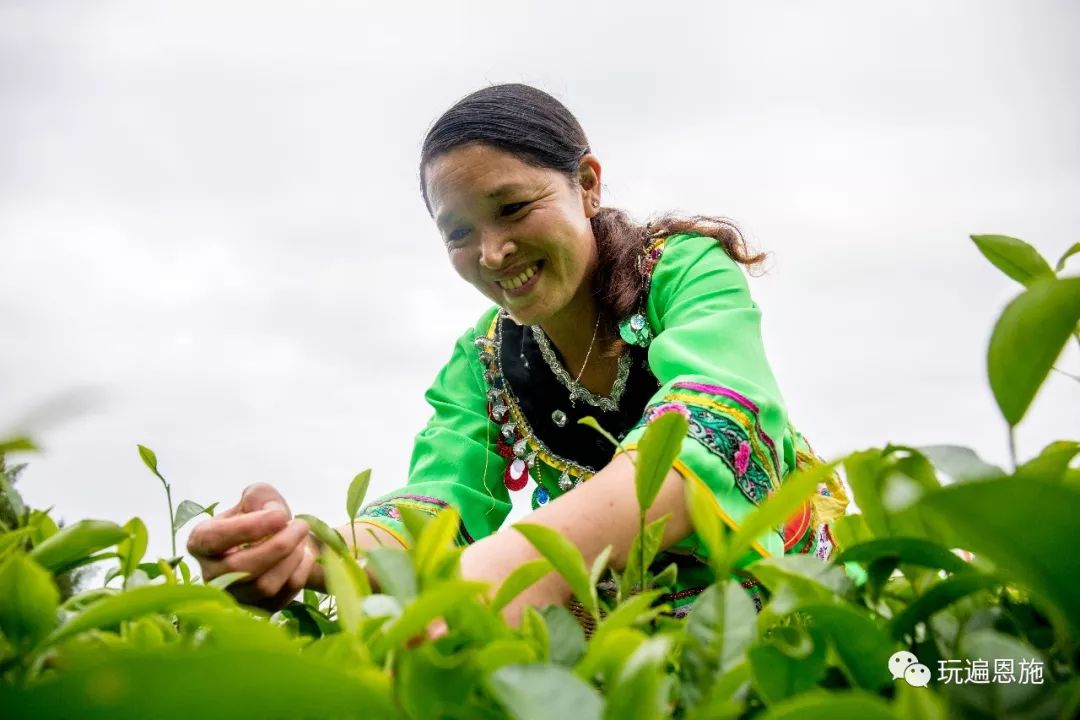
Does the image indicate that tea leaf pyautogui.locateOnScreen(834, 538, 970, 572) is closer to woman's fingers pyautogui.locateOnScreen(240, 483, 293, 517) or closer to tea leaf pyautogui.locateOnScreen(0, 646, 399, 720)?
tea leaf pyautogui.locateOnScreen(0, 646, 399, 720)

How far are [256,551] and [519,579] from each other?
402 mm

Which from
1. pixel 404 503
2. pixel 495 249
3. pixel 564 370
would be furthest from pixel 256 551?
pixel 564 370

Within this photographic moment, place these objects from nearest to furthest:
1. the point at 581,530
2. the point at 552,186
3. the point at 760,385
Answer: the point at 581,530, the point at 760,385, the point at 552,186

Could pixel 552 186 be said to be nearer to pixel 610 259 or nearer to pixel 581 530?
pixel 610 259

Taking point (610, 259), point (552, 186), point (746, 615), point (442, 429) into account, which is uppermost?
point (552, 186)

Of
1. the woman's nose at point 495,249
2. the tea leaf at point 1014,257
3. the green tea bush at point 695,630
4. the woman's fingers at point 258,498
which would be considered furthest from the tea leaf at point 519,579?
the woman's nose at point 495,249

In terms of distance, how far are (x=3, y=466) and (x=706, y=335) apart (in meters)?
0.71

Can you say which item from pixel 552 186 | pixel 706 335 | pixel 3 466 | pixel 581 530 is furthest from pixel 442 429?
pixel 3 466

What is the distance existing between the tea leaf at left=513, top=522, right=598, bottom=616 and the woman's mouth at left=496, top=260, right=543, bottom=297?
102 cm

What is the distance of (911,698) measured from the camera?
19 cm

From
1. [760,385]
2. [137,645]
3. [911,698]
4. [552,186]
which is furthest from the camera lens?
[552,186]

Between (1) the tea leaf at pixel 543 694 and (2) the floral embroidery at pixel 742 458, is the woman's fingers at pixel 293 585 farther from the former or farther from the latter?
(1) the tea leaf at pixel 543 694

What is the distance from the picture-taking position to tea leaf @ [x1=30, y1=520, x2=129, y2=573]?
36 cm

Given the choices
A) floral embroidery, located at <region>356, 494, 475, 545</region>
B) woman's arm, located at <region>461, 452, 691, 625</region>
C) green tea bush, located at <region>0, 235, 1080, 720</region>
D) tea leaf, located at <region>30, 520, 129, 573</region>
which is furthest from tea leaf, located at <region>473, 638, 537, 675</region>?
floral embroidery, located at <region>356, 494, 475, 545</region>
